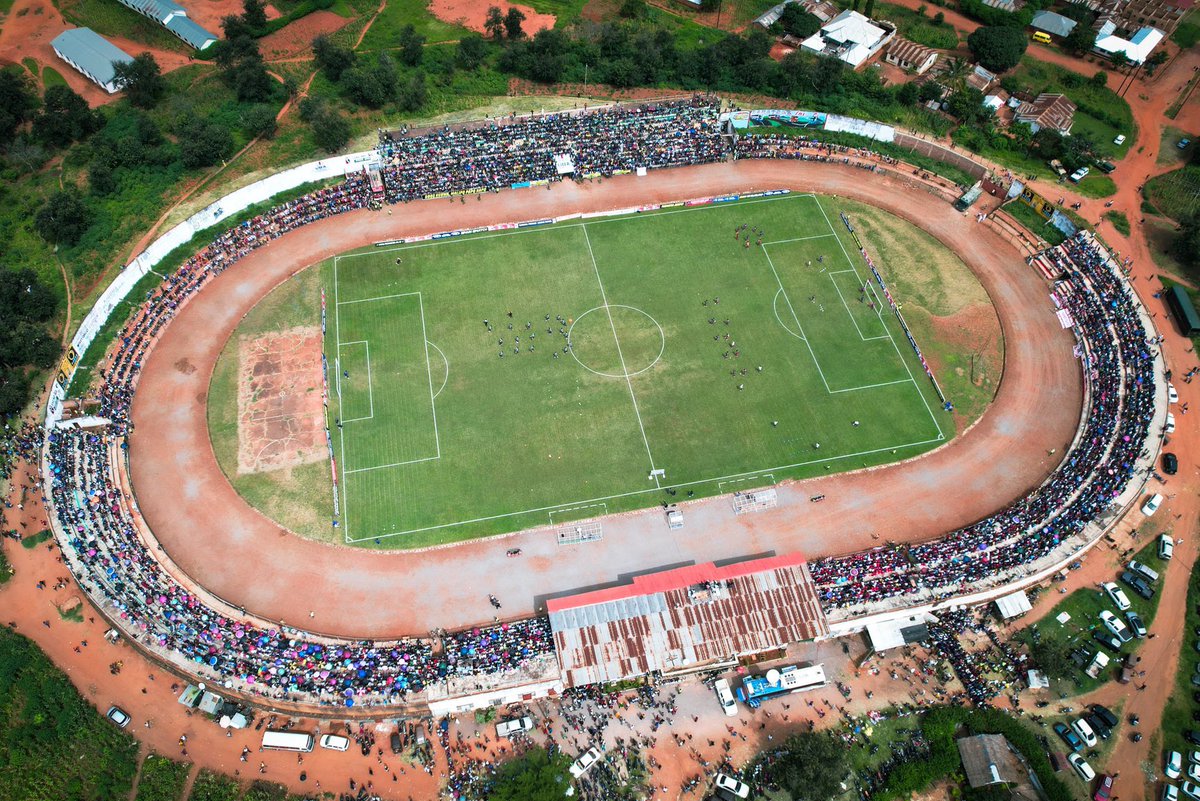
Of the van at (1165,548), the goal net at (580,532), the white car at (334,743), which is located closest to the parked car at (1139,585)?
the van at (1165,548)

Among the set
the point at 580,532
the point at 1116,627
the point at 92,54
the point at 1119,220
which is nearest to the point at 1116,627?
the point at 1116,627

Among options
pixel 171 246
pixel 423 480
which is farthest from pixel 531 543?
pixel 171 246

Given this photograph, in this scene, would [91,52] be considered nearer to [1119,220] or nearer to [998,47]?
[998,47]

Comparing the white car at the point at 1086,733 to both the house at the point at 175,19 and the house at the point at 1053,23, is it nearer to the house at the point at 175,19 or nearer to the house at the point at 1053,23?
the house at the point at 1053,23

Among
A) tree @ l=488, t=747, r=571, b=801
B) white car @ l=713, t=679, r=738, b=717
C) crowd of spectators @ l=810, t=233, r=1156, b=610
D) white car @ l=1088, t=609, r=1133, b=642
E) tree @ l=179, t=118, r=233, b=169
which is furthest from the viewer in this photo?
tree @ l=179, t=118, r=233, b=169

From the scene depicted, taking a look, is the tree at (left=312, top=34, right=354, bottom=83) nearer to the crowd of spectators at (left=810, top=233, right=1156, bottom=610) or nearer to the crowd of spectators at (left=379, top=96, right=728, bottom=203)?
the crowd of spectators at (left=379, top=96, right=728, bottom=203)

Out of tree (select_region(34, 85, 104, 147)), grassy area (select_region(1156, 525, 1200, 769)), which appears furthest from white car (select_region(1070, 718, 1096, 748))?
tree (select_region(34, 85, 104, 147))
